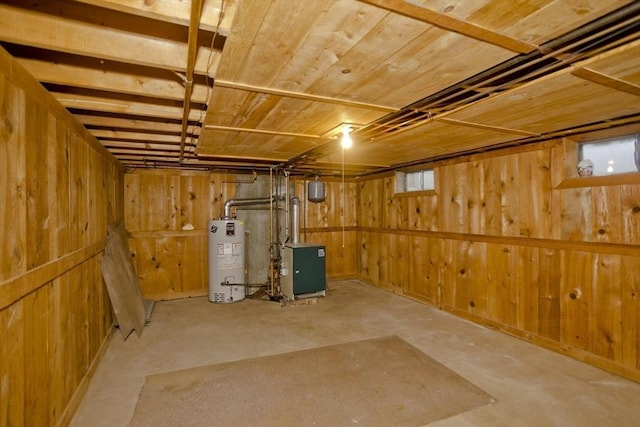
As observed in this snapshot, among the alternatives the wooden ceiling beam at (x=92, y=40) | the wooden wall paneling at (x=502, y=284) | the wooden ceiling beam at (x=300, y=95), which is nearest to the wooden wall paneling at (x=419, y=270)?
the wooden wall paneling at (x=502, y=284)

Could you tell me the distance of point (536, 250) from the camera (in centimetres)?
321

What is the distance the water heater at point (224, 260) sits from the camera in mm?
4672

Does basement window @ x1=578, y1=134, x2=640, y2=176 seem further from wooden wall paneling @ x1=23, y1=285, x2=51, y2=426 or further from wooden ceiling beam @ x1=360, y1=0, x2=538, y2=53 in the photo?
wooden wall paneling @ x1=23, y1=285, x2=51, y2=426

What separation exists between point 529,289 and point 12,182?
4210 mm

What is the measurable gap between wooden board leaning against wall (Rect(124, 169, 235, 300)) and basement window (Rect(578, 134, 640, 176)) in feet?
15.2

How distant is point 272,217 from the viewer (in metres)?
5.37

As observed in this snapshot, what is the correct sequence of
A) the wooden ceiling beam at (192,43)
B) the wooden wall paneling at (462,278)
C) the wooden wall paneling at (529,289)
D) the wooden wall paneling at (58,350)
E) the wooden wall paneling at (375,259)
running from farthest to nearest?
the wooden wall paneling at (375,259), the wooden wall paneling at (462,278), the wooden wall paneling at (529,289), the wooden wall paneling at (58,350), the wooden ceiling beam at (192,43)

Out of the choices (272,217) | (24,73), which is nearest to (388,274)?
(272,217)

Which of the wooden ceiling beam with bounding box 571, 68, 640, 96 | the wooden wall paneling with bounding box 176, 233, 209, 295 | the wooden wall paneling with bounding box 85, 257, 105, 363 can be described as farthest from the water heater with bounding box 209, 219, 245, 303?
the wooden ceiling beam with bounding box 571, 68, 640, 96

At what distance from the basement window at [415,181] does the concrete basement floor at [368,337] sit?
180cm

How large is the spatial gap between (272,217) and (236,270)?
43.6 inches

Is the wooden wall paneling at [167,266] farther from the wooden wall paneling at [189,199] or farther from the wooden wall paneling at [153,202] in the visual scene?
the wooden wall paneling at [189,199]

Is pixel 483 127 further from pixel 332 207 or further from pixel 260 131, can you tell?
pixel 332 207

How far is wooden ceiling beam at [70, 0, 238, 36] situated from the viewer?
3.72ft
